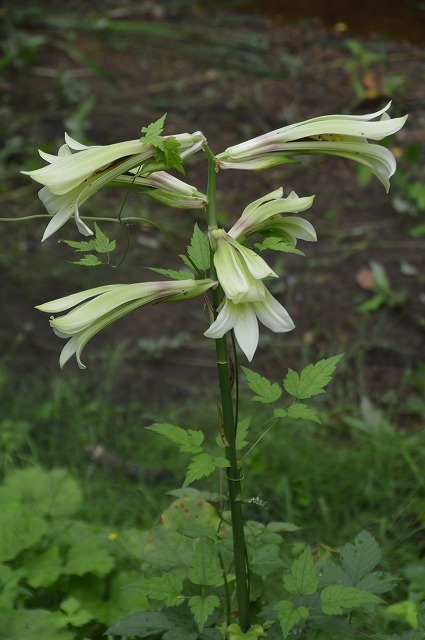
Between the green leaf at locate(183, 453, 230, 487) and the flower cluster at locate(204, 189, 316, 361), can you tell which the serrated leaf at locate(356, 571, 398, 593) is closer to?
the green leaf at locate(183, 453, 230, 487)

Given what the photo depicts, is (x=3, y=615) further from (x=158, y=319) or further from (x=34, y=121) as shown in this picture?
(x=34, y=121)

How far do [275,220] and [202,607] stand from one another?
0.72 meters

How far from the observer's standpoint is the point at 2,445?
3064 mm

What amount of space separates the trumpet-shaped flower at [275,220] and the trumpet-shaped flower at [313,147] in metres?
0.07

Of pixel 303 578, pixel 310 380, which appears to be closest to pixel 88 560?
pixel 303 578

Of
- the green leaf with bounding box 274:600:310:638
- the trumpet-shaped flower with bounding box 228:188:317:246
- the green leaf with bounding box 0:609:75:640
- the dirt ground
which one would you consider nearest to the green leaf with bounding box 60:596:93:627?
the green leaf with bounding box 0:609:75:640

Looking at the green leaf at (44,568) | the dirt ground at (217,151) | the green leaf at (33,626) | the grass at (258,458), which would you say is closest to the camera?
the green leaf at (33,626)

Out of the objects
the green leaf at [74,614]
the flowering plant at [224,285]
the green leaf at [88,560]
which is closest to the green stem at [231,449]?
the flowering plant at [224,285]

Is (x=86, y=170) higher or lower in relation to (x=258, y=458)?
higher

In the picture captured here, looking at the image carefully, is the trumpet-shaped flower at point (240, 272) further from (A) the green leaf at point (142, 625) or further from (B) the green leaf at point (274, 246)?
(A) the green leaf at point (142, 625)

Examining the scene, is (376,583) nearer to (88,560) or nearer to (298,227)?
(298,227)

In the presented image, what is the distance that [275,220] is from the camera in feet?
5.32

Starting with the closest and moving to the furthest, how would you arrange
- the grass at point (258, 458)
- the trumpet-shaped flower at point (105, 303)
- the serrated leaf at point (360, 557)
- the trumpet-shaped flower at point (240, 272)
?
1. the trumpet-shaped flower at point (240, 272)
2. the trumpet-shaped flower at point (105, 303)
3. the serrated leaf at point (360, 557)
4. the grass at point (258, 458)

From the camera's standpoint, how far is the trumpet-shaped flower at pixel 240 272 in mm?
1424
